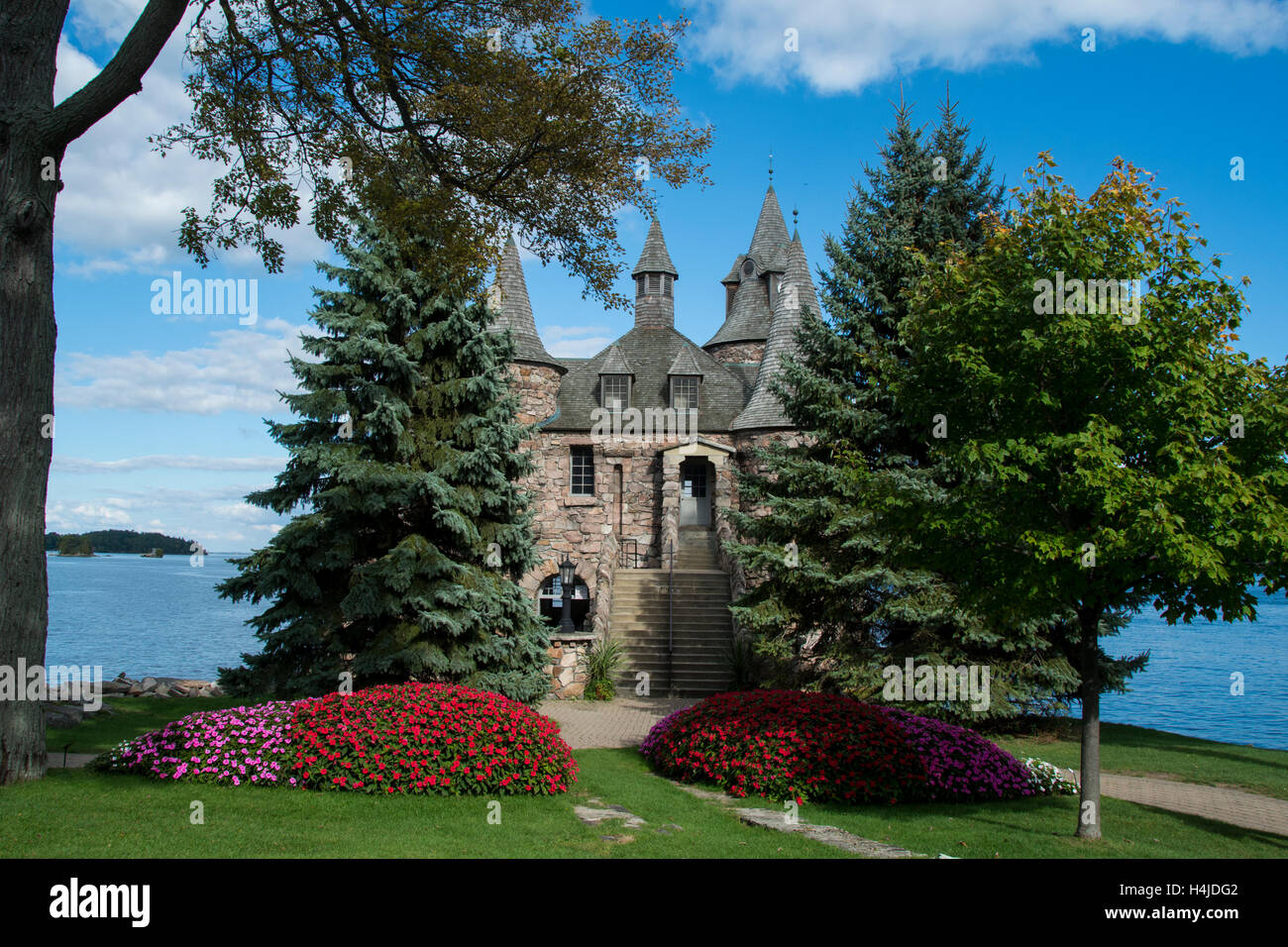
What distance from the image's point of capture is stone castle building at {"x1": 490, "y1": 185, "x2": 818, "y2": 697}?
76.4ft

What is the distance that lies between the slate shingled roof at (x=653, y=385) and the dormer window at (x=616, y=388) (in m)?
0.39

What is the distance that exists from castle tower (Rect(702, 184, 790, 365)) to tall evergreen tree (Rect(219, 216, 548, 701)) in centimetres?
1834

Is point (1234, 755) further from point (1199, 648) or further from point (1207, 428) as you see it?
point (1199, 648)

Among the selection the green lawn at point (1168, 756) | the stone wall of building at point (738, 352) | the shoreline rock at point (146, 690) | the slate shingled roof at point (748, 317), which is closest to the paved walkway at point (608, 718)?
the green lawn at point (1168, 756)

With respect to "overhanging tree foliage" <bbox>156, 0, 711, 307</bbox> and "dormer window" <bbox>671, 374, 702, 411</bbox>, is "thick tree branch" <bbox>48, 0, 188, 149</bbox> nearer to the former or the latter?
"overhanging tree foliage" <bbox>156, 0, 711, 307</bbox>

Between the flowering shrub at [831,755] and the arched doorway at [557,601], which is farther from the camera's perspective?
the arched doorway at [557,601]

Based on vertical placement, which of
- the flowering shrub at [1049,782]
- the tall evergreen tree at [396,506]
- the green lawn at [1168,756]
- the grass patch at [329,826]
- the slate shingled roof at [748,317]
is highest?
the slate shingled roof at [748,317]

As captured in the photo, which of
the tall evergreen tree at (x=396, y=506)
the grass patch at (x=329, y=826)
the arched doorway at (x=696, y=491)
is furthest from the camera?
the arched doorway at (x=696, y=491)

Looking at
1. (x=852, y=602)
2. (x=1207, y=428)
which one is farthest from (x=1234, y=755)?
(x=1207, y=428)

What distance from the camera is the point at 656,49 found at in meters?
11.3

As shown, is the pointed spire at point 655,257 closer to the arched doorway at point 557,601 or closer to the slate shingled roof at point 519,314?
the slate shingled roof at point 519,314

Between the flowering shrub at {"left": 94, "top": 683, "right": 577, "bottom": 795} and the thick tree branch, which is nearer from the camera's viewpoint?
the thick tree branch

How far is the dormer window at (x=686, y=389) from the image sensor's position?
28594 mm

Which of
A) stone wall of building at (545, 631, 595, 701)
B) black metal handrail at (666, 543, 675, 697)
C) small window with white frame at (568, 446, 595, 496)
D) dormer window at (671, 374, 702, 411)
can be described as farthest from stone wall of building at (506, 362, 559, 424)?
stone wall of building at (545, 631, 595, 701)
